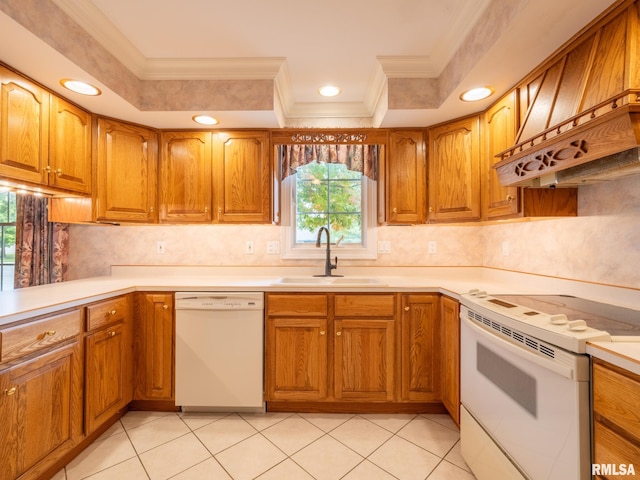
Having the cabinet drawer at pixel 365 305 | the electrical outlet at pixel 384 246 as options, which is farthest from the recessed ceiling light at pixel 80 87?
the electrical outlet at pixel 384 246

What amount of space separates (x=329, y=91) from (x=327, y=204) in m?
0.94

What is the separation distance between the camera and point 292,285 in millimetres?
2074

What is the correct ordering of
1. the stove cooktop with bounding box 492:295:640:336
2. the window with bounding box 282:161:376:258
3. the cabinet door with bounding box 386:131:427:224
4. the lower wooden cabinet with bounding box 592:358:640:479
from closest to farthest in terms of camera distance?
1. the lower wooden cabinet with bounding box 592:358:640:479
2. the stove cooktop with bounding box 492:295:640:336
3. the cabinet door with bounding box 386:131:427:224
4. the window with bounding box 282:161:376:258

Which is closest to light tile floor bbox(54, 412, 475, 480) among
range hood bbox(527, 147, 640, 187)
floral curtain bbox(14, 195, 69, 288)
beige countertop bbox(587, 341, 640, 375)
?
beige countertop bbox(587, 341, 640, 375)

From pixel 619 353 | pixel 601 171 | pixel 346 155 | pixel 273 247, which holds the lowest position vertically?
pixel 619 353

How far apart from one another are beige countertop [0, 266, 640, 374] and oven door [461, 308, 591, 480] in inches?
6.6

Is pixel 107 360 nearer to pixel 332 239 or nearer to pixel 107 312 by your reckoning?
pixel 107 312

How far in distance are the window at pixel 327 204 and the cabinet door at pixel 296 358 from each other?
0.82 metres

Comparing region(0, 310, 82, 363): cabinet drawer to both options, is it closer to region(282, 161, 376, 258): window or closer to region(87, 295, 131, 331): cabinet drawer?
region(87, 295, 131, 331): cabinet drawer

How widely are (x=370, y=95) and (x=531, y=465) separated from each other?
2.44 m

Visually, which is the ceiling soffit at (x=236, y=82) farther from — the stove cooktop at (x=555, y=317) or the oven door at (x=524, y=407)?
the oven door at (x=524, y=407)

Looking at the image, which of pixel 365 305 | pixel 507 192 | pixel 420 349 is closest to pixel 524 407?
pixel 420 349

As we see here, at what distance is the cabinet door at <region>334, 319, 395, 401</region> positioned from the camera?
207 centimetres

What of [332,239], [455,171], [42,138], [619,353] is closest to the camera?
[619,353]
